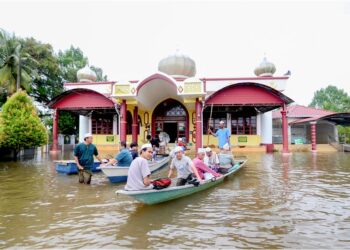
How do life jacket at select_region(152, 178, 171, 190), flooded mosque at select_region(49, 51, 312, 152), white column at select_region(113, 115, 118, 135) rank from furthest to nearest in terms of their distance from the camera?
white column at select_region(113, 115, 118, 135) → flooded mosque at select_region(49, 51, 312, 152) → life jacket at select_region(152, 178, 171, 190)

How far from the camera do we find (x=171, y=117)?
21828 mm

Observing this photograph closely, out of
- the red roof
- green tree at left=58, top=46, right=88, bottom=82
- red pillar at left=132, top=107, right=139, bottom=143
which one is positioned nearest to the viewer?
red pillar at left=132, top=107, right=139, bottom=143

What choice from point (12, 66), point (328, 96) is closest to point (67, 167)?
point (12, 66)

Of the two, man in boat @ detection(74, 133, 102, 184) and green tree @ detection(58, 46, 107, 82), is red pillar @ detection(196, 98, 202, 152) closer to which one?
man in boat @ detection(74, 133, 102, 184)

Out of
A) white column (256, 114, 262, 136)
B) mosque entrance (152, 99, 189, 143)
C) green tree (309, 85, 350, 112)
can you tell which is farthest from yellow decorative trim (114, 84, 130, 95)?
green tree (309, 85, 350, 112)

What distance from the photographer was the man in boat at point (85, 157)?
304 inches

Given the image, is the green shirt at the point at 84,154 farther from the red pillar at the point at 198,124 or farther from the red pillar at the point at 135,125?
the red pillar at the point at 135,125

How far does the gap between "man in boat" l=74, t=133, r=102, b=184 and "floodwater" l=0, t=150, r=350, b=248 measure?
358mm

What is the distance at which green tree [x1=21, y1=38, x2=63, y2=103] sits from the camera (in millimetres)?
25875

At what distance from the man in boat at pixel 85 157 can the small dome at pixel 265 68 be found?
1671 cm

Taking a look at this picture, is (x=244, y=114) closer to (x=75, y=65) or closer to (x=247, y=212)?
(x=247, y=212)

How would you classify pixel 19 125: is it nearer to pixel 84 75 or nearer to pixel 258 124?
pixel 84 75

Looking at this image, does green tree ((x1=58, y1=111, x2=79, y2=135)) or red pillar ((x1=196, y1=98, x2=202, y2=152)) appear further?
green tree ((x1=58, y1=111, x2=79, y2=135))

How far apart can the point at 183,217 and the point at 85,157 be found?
13.2 ft
